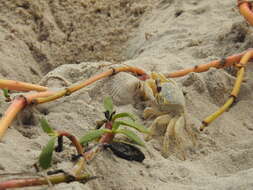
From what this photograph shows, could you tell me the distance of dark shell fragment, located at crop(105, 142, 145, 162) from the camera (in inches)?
62.2

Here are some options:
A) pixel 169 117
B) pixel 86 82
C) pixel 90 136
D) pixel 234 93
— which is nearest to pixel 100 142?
pixel 90 136

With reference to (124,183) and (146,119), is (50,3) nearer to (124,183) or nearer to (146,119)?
(146,119)

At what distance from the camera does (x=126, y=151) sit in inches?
63.1

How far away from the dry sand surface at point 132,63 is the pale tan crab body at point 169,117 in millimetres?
42

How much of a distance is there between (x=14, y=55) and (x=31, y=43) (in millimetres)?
241

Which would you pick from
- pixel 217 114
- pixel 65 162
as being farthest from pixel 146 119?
pixel 65 162

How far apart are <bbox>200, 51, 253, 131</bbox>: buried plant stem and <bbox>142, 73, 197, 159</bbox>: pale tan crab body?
0.14 m

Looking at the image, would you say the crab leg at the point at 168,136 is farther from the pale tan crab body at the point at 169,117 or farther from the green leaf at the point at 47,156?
the green leaf at the point at 47,156

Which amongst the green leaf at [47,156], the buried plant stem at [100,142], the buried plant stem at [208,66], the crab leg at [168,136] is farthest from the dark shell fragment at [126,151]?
the buried plant stem at [208,66]

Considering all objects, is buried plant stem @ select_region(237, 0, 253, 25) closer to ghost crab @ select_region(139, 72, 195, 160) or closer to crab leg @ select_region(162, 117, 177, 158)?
ghost crab @ select_region(139, 72, 195, 160)

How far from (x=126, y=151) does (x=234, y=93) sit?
2.71 ft

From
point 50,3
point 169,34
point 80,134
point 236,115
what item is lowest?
point 80,134

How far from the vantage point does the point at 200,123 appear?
2057mm

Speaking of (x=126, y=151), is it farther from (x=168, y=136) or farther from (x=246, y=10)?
(x=246, y=10)
